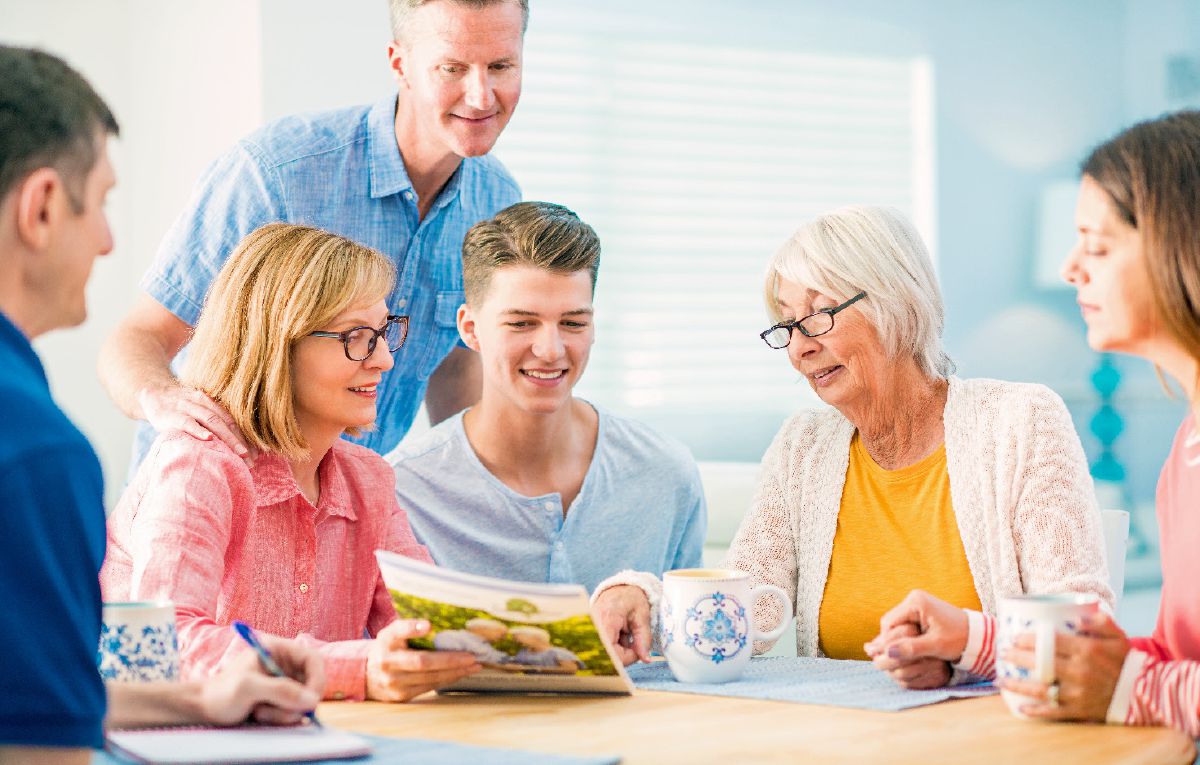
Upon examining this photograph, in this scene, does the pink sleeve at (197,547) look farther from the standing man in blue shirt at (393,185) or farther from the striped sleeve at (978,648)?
the striped sleeve at (978,648)

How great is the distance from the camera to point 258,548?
1.79 meters

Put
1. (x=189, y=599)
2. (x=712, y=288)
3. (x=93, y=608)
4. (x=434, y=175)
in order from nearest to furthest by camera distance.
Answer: (x=93, y=608) → (x=189, y=599) → (x=434, y=175) → (x=712, y=288)

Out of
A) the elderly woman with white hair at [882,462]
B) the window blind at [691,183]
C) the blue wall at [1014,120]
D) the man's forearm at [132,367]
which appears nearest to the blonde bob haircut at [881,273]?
the elderly woman with white hair at [882,462]

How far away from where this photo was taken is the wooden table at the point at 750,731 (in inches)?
47.6

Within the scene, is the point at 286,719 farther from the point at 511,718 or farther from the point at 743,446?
the point at 743,446

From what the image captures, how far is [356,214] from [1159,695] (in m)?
1.64

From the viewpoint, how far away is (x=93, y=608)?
3.32 ft

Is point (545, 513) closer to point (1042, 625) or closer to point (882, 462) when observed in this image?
point (882, 462)

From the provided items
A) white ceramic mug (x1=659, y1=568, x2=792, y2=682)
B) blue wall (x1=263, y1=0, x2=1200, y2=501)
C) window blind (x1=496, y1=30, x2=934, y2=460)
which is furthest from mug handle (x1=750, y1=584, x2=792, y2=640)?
blue wall (x1=263, y1=0, x2=1200, y2=501)

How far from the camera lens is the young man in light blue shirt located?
2275 millimetres

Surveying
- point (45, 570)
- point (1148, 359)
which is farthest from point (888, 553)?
point (45, 570)

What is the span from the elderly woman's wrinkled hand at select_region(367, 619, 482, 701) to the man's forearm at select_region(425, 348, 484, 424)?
4.15 ft

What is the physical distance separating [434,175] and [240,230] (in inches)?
14.8

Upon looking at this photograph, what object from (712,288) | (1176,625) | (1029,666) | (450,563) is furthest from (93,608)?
(712,288)
